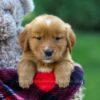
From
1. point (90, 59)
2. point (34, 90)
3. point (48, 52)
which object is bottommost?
point (90, 59)

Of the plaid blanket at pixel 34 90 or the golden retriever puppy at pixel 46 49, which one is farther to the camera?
the plaid blanket at pixel 34 90

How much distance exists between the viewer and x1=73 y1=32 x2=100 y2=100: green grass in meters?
13.0

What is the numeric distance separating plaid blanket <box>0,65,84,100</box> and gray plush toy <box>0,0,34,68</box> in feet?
0.58

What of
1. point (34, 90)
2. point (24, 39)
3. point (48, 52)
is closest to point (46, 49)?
point (48, 52)

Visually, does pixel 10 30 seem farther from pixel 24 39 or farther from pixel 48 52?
pixel 48 52

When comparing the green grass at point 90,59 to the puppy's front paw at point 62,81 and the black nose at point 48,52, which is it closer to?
the puppy's front paw at point 62,81

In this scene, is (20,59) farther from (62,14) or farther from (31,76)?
(62,14)

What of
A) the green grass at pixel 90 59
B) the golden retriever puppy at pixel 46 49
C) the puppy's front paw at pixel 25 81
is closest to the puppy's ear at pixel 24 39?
the golden retriever puppy at pixel 46 49

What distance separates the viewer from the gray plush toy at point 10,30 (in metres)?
4.39

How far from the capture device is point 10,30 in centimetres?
441

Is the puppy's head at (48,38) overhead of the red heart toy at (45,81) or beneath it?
overhead

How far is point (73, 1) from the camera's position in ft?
67.6

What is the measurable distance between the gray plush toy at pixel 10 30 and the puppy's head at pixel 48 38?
243 mm

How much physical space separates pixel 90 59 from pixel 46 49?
12.7 metres
